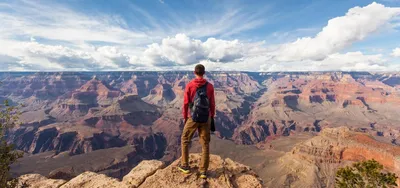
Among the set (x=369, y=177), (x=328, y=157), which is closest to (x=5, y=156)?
(x=369, y=177)

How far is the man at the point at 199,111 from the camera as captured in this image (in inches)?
356

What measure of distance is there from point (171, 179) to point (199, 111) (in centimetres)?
335

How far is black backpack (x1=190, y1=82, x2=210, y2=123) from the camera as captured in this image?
9.01m

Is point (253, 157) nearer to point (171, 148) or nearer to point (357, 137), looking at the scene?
point (357, 137)

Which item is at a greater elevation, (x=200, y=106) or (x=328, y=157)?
(x=200, y=106)

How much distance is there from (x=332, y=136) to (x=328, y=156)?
10.7m

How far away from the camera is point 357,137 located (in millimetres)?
81750

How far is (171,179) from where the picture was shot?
31.2ft

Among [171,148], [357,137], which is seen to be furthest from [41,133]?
[357,137]

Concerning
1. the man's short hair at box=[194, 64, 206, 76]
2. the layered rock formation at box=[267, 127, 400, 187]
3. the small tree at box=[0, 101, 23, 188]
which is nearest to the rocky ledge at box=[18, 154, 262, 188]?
the small tree at box=[0, 101, 23, 188]

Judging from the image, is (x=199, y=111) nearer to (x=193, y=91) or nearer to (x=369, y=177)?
(x=193, y=91)

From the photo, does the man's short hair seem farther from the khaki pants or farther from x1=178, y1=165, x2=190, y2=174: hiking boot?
x1=178, y1=165, x2=190, y2=174: hiking boot

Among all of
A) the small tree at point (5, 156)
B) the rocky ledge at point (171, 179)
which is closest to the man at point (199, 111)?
the rocky ledge at point (171, 179)

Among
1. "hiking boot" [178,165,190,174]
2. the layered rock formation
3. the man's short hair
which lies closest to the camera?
the man's short hair
